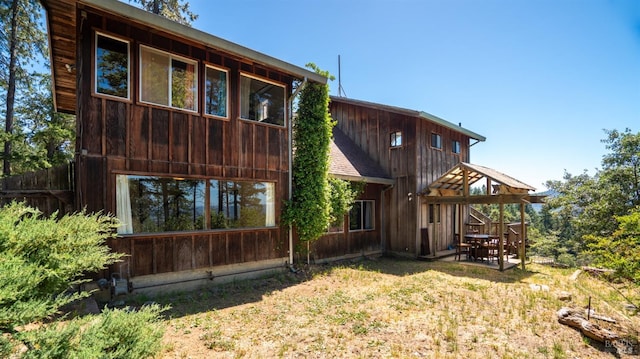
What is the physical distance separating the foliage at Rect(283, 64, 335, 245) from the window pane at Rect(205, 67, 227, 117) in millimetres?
2163

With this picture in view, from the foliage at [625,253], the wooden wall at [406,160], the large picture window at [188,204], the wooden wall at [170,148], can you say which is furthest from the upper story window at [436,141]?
the large picture window at [188,204]

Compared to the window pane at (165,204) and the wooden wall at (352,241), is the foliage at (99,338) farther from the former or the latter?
the wooden wall at (352,241)

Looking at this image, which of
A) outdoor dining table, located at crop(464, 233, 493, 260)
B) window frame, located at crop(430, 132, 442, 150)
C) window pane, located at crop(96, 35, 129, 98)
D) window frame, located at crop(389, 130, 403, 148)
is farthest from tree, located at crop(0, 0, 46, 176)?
outdoor dining table, located at crop(464, 233, 493, 260)

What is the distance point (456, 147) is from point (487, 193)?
3.95 meters

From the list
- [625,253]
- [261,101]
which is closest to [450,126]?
[625,253]

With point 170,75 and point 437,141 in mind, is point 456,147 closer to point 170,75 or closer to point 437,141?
point 437,141

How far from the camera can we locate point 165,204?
6.15 m

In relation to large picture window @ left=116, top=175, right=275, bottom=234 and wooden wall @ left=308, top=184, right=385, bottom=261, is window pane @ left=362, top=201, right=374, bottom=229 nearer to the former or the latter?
wooden wall @ left=308, top=184, right=385, bottom=261

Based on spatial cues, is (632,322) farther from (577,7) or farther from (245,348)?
(577,7)

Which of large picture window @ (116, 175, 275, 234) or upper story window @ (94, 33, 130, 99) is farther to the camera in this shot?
large picture window @ (116, 175, 275, 234)

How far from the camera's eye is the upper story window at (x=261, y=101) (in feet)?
24.3

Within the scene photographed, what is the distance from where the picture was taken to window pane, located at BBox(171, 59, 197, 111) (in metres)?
6.42

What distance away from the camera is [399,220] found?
11.3 m

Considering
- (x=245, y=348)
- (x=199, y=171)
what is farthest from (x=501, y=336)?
(x=199, y=171)
